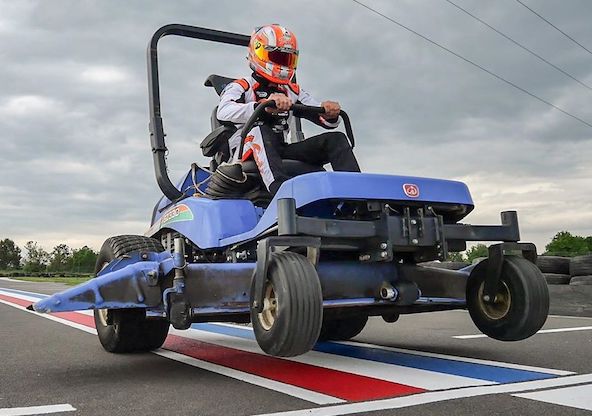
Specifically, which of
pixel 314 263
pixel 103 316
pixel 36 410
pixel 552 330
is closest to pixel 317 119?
pixel 314 263

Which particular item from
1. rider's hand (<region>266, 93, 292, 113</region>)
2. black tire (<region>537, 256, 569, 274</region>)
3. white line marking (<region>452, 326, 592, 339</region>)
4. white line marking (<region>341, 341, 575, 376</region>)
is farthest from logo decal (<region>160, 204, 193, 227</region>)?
black tire (<region>537, 256, 569, 274</region>)

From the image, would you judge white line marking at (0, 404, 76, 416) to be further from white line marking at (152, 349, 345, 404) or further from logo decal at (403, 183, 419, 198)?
logo decal at (403, 183, 419, 198)

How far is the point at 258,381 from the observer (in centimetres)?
415

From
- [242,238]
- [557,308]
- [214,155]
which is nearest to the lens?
[242,238]

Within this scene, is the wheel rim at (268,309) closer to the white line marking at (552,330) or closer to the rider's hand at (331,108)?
the rider's hand at (331,108)

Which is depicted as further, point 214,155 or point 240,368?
point 214,155

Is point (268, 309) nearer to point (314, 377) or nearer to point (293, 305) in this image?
point (293, 305)

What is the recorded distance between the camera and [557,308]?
998cm

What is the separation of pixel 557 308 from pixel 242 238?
23.8 ft

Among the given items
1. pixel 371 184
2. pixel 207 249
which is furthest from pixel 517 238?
pixel 207 249

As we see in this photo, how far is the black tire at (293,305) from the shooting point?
3.40m

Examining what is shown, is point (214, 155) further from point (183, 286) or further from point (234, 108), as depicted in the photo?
point (183, 286)

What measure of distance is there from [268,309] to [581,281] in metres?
8.51

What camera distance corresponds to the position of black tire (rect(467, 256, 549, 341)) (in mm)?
4273
